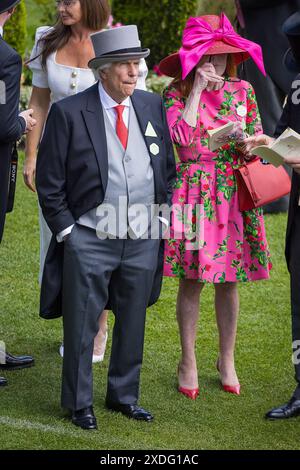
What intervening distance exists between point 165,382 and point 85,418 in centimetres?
96

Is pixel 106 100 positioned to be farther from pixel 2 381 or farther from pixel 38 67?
pixel 2 381

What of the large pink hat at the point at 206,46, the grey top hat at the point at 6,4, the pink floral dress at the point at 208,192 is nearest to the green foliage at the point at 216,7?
the large pink hat at the point at 206,46

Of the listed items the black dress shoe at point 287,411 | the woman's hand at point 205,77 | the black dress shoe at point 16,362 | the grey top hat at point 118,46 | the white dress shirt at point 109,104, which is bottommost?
the black dress shoe at point 287,411

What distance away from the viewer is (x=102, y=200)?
537cm

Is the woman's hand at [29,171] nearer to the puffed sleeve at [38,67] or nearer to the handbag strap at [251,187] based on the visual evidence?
the puffed sleeve at [38,67]

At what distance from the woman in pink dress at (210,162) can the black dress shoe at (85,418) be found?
895 millimetres

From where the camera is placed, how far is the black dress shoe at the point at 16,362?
21.3 feet

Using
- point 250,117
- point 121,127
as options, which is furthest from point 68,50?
point 250,117

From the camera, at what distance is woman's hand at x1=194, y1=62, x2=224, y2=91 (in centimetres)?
584

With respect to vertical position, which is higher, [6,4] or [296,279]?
[6,4]

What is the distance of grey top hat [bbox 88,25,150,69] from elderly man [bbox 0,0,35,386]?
47cm

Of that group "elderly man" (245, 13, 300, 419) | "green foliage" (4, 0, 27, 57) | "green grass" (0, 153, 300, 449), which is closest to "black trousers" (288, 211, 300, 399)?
"elderly man" (245, 13, 300, 419)

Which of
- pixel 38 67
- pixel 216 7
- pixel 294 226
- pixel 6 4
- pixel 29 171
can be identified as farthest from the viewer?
pixel 216 7

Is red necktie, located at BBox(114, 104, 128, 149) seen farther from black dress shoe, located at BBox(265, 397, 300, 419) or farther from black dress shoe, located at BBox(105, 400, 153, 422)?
black dress shoe, located at BBox(265, 397, 300, 419)
